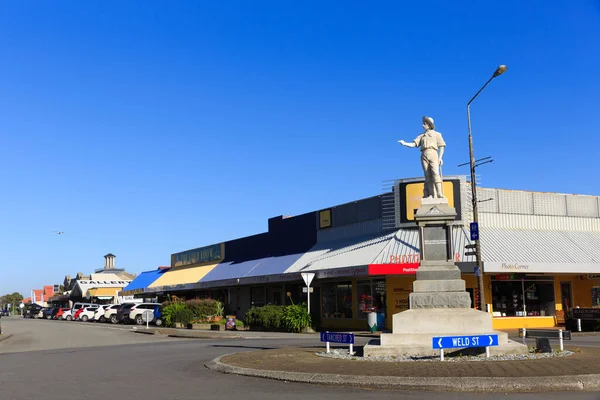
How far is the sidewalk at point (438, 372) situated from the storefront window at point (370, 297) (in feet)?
55.5

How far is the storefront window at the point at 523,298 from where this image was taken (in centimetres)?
3256

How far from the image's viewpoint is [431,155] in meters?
18.1

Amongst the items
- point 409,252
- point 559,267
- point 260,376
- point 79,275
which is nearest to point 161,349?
point 260,376

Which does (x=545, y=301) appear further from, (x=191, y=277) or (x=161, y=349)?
(x=191, y=277)

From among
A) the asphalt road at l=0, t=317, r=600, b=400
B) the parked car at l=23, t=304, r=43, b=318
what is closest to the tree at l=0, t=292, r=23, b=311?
the parked car at l=23, t=304, r=43, b=318

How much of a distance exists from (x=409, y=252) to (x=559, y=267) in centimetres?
702

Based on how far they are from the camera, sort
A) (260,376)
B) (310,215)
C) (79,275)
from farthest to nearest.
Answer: (79,275)
(310,215)
(260,376)

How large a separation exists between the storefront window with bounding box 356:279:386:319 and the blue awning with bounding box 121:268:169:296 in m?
31.0

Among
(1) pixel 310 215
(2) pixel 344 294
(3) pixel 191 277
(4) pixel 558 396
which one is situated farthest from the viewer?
(3) pixel 191 277

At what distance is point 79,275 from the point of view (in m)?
116

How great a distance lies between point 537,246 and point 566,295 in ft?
11.8

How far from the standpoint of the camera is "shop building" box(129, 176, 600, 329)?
31.1m

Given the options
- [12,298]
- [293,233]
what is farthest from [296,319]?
[12,298]

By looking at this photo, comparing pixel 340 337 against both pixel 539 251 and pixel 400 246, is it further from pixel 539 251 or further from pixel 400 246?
pixel 539 251
